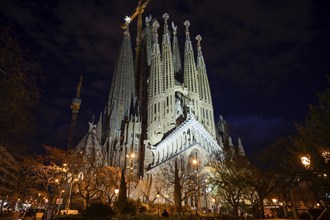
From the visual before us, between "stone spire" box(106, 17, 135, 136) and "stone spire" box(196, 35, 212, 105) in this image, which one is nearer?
"stone spire" box(196, 35, 212, 105)

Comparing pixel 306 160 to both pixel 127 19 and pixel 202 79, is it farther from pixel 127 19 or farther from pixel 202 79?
pixel 127 19

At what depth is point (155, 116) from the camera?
2744 inches

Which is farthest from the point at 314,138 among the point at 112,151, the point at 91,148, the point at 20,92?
the point at 112,151

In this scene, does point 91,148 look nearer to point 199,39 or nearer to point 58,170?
point 58,170

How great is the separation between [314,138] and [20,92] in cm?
2015

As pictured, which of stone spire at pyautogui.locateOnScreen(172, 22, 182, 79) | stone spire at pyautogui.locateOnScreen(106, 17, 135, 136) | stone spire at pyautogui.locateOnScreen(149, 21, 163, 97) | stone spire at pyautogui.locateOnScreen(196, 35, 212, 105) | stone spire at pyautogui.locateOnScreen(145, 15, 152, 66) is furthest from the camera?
stone spire at pyautogui.locateOnScreen(145, 15, 152, 66)

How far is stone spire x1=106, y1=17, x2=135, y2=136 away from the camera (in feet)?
269

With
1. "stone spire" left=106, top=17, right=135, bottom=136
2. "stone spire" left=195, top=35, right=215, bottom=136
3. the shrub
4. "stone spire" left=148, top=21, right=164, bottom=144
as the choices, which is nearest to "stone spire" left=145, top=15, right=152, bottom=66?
"stone spire" left=106, top=17, right=135, bottom=136

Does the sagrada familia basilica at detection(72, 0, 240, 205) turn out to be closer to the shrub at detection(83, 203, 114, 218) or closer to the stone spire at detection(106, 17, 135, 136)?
the stone spire at detection(106, 17, 135, 136)

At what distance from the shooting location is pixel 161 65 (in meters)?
78.9

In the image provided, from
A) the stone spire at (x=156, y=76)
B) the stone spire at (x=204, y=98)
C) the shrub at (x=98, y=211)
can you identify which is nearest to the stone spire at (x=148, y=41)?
the stone spire at (x=156, y=76)

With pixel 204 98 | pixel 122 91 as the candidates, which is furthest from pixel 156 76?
pixel 204 98

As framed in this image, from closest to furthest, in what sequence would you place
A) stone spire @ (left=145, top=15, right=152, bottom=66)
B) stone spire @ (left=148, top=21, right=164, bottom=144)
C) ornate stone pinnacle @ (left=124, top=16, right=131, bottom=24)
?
stone spire @ (left=148, top=21, right=164, bottom=144) < stone spire @ (left=145, top=15, right=152, bottom=66) < ornate stone pinnacle @ (left=124, top=16, right=131, bottom=24)

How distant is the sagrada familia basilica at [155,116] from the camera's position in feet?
185
